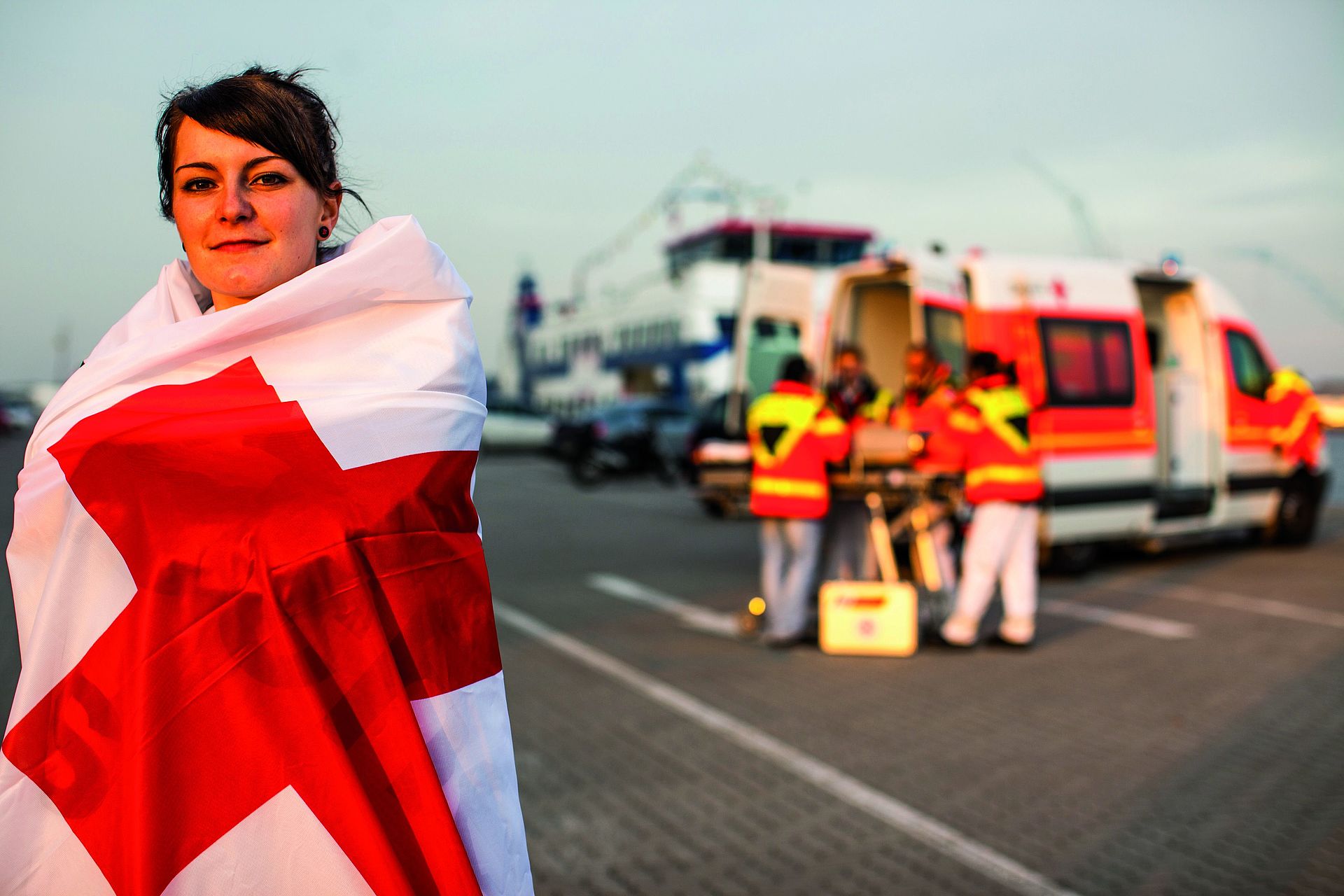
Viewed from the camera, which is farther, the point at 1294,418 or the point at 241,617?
the point at 1294,418

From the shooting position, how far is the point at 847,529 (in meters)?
8.83

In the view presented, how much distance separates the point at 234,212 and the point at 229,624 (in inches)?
20.7

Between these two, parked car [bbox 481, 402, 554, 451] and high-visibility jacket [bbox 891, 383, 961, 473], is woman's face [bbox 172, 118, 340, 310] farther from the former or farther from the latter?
parked car [bbox 481, 402, 554, 451]

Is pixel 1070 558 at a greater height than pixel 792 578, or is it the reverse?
pixel 792 578

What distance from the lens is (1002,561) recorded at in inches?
297

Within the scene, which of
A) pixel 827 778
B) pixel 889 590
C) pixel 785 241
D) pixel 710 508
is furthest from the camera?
pixel 785 241

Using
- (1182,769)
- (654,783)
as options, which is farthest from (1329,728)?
(654,783)

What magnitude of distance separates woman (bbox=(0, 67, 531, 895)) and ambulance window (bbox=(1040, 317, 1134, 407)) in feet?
28.5

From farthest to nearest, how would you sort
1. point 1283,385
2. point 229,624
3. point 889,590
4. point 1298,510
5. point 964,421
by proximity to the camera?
point 1298,510 < point 1283,385 < point 964,421 < point 889,590 < point 229,624

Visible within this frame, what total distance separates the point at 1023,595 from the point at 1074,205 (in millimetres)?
6089

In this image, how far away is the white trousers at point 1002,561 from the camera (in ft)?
24.6

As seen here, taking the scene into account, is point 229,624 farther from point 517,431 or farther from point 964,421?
point 517,431

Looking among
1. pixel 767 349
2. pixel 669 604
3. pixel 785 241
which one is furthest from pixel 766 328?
pixel 785 241

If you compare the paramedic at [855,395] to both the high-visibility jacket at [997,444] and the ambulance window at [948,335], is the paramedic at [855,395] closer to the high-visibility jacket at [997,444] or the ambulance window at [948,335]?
the ambulance window at [948,335]
